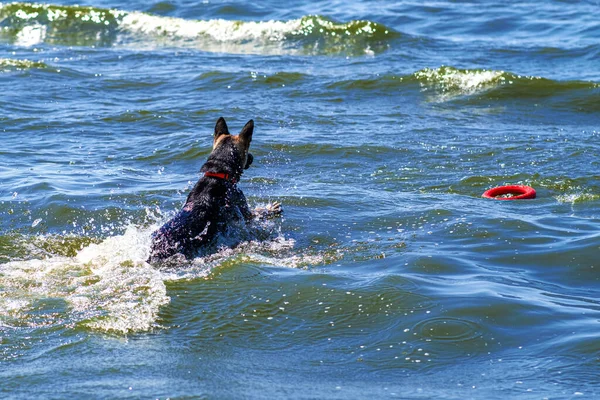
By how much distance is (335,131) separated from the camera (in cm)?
1274

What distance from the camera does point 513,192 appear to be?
395 inches

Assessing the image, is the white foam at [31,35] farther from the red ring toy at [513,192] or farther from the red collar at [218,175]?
the red ring toy at [513,192]

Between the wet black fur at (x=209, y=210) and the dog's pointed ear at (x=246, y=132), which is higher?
the dog's pointed ear at (x=246, y=132)

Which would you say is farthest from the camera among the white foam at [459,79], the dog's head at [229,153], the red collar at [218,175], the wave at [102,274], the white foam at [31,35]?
the white foam at [31,35]

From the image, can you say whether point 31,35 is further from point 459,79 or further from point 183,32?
point 459,79

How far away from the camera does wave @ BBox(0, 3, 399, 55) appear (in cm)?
1975

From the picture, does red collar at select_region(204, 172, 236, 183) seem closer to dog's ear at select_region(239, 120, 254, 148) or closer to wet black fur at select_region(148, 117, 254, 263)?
wet black fur at select_region(148, 117, 254, 263)

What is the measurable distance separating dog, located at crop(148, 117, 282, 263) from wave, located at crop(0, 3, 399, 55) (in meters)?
10.4

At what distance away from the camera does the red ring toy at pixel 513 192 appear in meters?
9.70

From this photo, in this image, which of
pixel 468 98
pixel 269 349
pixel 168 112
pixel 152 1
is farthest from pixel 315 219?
pixel 152 1

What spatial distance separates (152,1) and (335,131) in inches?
533

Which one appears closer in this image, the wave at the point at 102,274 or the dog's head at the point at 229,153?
the wave at the point at 102,274

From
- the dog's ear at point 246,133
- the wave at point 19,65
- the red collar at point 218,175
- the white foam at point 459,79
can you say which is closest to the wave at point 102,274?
the red collar at point 218,175

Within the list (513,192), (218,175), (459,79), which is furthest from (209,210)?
(459,79)
